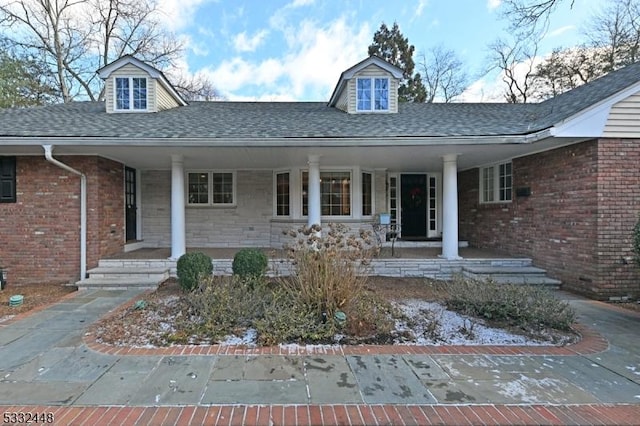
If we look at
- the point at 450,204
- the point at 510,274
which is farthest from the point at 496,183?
the point at 510,274

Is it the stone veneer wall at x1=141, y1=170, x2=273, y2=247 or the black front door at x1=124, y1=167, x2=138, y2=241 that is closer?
the black front door at x1=124, y1=167, x2=138, y2=241

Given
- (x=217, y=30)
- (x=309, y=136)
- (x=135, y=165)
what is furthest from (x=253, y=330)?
(x=217, y=30)

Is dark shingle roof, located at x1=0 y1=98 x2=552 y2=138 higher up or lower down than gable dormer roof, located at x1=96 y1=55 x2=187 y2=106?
lower down

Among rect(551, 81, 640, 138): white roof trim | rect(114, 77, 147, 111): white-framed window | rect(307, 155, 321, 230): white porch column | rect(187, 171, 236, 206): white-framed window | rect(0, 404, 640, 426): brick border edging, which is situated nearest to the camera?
rect(0, 404, 640, 426): brick border edging

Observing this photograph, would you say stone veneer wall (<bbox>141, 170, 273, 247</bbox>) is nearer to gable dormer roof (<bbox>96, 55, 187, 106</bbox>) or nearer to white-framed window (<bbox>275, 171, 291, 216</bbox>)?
white-framed window (<bbox>275, 171, 291, 216</bbox>)

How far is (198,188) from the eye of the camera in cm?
1009

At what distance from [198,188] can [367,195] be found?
5.13 m

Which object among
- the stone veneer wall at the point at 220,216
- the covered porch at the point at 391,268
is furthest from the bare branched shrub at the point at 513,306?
the stone veneer wall at the point at 220,216

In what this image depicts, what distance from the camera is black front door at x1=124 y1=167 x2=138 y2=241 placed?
Answer: 365 inches

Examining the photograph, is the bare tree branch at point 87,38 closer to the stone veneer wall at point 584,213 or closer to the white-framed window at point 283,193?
the white-framed window at point 283,193

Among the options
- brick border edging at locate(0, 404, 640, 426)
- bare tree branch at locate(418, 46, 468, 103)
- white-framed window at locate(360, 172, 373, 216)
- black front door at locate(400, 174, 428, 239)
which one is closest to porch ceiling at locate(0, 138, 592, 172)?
white-framed window at locate(360, 172, 373, 216)

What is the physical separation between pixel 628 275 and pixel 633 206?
125 cm

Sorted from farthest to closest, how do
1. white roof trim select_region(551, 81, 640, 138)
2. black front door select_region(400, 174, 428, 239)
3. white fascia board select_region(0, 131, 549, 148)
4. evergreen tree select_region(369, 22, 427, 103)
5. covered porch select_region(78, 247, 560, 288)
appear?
evergreen tree select_region(369, 22, 427, 103), black front door select_region(400, 174, 428, 239), covered porch select_region(78, 247, 560, 288), white fascia board select_region(0, 131, 549, 148), white roof trim select_region(551, 81, 640, 138)

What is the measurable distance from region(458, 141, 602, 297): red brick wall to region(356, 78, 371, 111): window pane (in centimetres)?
408
